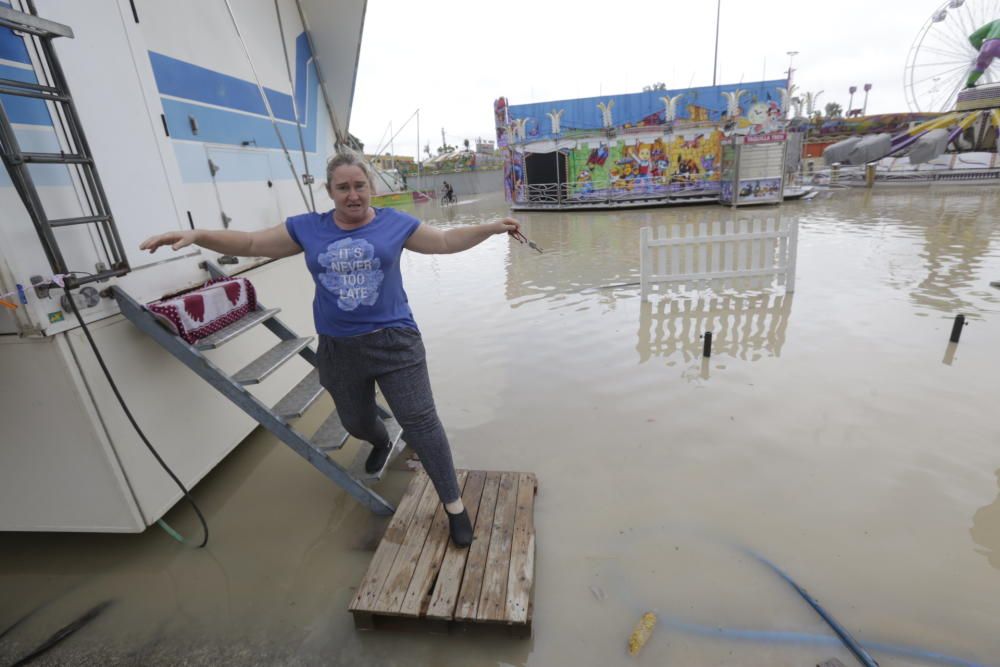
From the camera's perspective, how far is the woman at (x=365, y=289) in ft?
7.11

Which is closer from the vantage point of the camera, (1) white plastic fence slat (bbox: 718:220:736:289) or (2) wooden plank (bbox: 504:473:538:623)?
(2) wooden plank (bbox: 504:473:538:623)

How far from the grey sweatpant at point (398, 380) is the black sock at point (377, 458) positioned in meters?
0.69

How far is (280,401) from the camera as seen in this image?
298 centimetres

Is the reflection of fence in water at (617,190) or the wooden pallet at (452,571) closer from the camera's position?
the wooden pallet at (452,571)

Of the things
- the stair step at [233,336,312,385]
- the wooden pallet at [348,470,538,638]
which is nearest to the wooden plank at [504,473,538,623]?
the wooden pallet at [348,470,538,638]

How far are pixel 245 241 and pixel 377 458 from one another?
1511 mm

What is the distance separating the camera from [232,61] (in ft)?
12.7

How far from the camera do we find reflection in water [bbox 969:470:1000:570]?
8.00ft

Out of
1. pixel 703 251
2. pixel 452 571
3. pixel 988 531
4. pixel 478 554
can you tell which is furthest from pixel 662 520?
pixel 703 251

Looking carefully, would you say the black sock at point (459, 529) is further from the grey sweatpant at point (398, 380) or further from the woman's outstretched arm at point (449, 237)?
the woman's outstretched arm at point (449, 237)

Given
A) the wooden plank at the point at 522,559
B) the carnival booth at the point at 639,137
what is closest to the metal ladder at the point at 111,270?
the wooden plank at the point at 522,559

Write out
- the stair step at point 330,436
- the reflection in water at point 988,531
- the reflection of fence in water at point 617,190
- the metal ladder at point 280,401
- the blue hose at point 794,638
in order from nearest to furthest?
the blue hose at point 794,638 < the reflection in water at point 988,531 < the metal ladder at point 280,401 < the stair step at point 330,436 < the reflection of fence in water at point 617,190

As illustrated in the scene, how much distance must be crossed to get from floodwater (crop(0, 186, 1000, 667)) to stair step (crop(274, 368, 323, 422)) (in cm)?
75

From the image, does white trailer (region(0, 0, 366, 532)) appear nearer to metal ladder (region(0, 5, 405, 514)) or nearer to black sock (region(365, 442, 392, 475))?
metal ladder (region(0, 5, 405, 514))
